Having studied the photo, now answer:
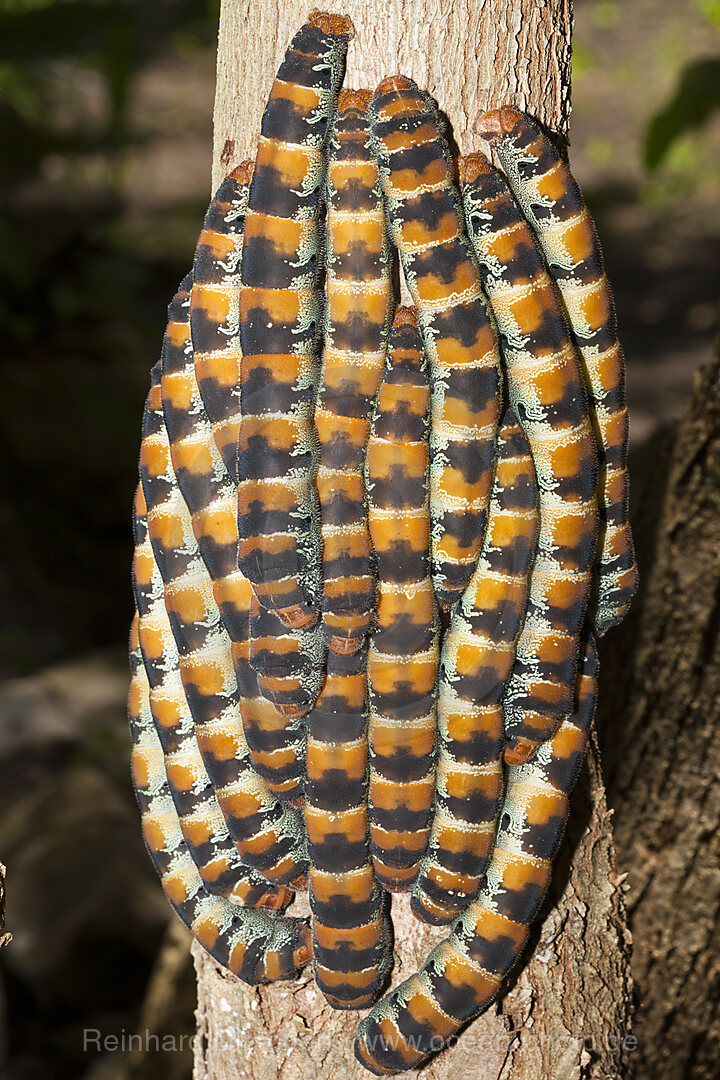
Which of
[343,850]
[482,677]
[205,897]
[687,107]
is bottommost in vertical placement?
[205,897]

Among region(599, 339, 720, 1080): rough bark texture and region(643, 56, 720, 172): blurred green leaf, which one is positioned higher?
region(643, 56, 720, 172): blurred green leaf

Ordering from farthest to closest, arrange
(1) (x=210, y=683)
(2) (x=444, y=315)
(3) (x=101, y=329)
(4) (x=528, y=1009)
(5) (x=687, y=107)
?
1. (3) (x=101, y=329)
2. (5) (x=687, y=107)
3. (4) (x=528, y=1009)
4. (1) (x=210, y=683)
5. (2) (x=444, y=315)

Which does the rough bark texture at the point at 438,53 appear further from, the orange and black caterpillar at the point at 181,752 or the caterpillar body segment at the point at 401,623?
the orange and black caterpillar at the point at 181,752

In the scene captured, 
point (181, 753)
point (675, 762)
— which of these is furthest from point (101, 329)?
point (181, 753)

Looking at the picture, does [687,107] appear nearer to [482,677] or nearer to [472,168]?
[472,168]

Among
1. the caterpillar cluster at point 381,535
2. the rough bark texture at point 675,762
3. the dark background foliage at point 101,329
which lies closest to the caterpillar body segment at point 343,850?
the caterpillar cluster at point 381,535

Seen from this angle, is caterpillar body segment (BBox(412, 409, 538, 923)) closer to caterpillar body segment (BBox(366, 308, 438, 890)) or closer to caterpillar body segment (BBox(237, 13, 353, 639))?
caterpillar body segment (BBox(366, 308, 438, 890))

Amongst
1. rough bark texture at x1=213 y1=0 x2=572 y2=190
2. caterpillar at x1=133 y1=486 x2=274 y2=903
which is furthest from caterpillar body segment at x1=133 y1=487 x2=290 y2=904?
rough bark texture at x1=213 y1=0 x2=572 y2=190
